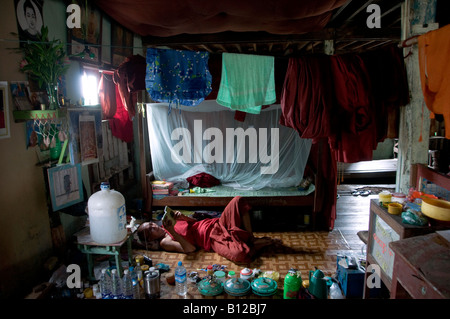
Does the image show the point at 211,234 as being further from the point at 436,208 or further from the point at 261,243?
the point at 436,208

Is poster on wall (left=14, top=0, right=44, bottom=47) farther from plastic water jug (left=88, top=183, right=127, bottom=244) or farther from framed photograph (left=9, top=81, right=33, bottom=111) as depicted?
plastic water jug (left=88, top=183, right=127, bottom=244)

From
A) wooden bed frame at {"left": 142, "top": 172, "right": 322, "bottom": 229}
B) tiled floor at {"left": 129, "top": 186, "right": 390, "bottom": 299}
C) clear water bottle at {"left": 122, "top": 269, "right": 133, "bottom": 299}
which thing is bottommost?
tiled floor at {"left": 129, "top": 186, "right": 390, "bottom": 299}

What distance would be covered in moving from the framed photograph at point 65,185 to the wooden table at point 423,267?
3.07 m

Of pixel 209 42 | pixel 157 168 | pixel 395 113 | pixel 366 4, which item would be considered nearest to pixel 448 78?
pixel 395 113

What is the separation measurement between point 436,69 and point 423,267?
150cm

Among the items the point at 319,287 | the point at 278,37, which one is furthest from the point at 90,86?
the point at 319,287

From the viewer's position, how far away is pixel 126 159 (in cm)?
542

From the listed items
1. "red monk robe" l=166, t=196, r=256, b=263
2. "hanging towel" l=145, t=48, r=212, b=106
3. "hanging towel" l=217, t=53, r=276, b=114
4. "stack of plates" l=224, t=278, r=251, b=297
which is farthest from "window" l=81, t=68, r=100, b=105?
"stack of plates" l=224, t=278, r=251, b=297

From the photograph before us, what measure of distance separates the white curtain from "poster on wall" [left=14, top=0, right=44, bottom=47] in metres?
2.39

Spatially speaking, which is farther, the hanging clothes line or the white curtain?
the white curtain

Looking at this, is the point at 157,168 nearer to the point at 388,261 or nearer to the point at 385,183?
the point at 388,261

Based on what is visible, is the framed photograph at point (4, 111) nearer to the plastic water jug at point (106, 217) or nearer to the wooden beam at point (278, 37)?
the plastic water jug at point (106, 217)

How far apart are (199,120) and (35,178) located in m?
2.97

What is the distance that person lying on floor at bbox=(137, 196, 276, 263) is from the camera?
4.07 meters
